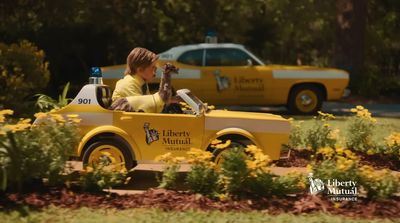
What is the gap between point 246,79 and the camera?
1355 centimetres

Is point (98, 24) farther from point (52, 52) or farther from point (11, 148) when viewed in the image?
point (11, 148)

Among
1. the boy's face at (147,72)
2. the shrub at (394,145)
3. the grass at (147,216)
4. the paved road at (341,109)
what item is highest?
the boy's face at (147,72)

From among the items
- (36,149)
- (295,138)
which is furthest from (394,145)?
(36,149)

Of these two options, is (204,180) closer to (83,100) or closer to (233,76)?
(83,100)

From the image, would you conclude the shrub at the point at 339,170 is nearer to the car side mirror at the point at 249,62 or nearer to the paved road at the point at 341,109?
the car side mirror at the point at 249,62

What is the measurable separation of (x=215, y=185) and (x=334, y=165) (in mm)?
1095

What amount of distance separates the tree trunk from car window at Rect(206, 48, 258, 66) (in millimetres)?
6673

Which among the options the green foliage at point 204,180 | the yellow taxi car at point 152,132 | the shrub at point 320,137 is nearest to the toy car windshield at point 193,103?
the yellow taxi car at point 152,132

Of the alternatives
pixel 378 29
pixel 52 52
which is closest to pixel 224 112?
pixel 52 52

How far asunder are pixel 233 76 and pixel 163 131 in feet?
24.3

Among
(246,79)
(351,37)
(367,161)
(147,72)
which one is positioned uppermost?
(351,37)

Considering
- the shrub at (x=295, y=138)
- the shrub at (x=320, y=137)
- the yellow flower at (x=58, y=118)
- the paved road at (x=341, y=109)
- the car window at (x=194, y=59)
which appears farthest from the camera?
the paved road at (x=341, y=109)

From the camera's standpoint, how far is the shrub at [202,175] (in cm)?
548

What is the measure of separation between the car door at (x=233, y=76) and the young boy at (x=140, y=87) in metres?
6.76
